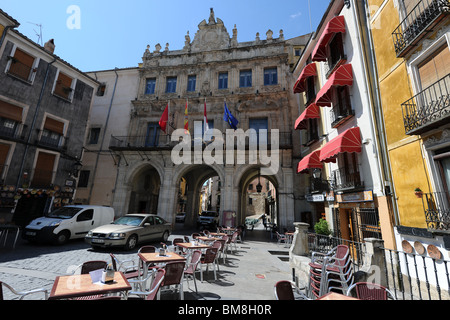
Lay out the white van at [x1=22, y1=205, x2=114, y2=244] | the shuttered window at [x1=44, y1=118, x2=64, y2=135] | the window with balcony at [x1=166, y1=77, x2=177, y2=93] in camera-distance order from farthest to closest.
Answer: the window with balcony at [x1=166, y1=77, x2=177, y2=93] → the shuttered window at [x1=44, y1=118, x2=64, y2=135] → the white van at [x1=22, y1=205, x2=114, y2=244]

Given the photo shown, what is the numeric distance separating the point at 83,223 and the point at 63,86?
12.3m

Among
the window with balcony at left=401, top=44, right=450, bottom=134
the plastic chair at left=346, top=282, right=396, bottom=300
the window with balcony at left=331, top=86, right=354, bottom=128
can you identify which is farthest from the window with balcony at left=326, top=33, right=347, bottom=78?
the plastic chair at left=346, top=282, right=396, bottom=300

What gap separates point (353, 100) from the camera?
30.4ft

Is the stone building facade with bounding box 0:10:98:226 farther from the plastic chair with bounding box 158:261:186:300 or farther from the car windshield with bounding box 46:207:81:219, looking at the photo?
the plastic chair with bounding box 158:261:186:300

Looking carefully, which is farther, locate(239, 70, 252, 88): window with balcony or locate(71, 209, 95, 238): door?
locate(239, 70, 252, 88): window with balcony

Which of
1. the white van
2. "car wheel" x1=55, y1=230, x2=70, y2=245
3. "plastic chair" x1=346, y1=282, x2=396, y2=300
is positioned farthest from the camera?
"car wheel" x1=55, y1=230, x2=70, y2=245

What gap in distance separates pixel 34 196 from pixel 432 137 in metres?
21.0

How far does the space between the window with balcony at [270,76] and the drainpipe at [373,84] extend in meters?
9.42

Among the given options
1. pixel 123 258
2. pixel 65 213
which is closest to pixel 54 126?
pixel 65 213

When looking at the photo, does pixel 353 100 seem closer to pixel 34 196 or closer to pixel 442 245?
pixel 442 245

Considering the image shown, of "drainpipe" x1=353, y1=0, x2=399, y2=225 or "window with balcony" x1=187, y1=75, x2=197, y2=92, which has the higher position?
"window with balcony" x1=187, y1=75, x2=197, y2=92

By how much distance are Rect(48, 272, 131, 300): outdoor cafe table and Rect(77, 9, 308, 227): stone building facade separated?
13.0 m

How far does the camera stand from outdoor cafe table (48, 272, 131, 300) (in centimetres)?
280
